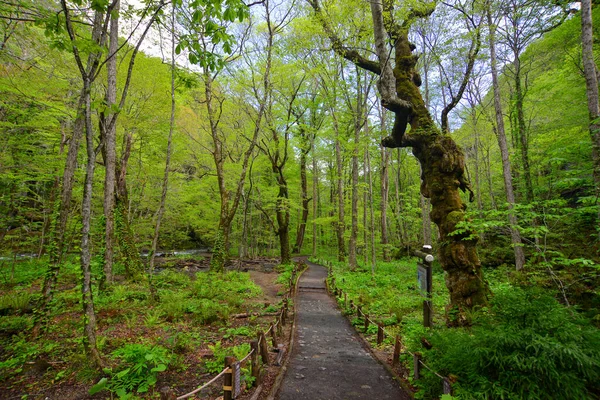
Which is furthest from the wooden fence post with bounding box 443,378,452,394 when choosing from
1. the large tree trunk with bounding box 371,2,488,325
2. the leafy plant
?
the leafy plant

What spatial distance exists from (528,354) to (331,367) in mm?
3835

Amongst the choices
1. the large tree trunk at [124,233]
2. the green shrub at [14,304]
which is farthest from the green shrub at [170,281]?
the green shrub at [14,304]

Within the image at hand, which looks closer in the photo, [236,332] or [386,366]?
[386,366]

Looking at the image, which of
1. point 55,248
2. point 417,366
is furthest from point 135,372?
point 417,366

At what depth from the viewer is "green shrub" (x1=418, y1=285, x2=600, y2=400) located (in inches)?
114

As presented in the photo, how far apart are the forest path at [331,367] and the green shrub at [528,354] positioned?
5.95 feet

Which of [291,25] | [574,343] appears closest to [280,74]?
[291,25]

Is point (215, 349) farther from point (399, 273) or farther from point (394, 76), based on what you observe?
point (399, 273)

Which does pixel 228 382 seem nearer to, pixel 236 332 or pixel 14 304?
pixel 236 332

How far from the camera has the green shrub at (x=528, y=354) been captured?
289 centimetres

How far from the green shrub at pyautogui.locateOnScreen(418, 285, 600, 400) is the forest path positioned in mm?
1815

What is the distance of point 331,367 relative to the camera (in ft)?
19.2

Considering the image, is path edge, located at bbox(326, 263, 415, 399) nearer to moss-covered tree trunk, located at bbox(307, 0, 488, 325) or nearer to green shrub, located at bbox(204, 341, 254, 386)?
moss-covered tree trunk, located at bbox(307, 0, 488, 325)

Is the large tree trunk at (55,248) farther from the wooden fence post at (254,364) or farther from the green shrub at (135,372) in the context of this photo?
the wooden fence post at (254,364)
